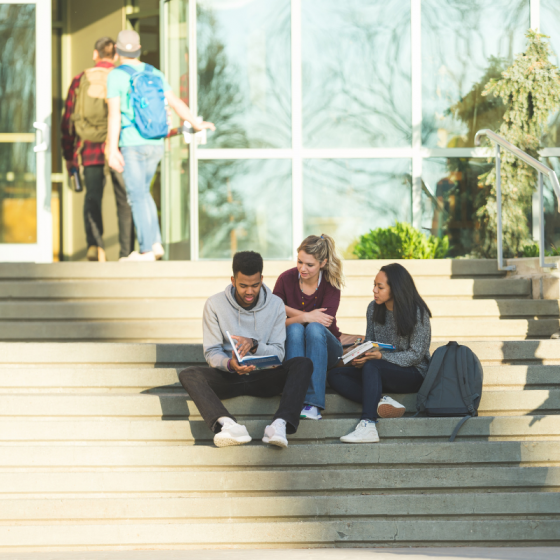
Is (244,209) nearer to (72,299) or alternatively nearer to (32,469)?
(72,299)

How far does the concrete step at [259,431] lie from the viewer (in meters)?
4.29

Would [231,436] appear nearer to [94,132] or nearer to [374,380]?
[374,380]

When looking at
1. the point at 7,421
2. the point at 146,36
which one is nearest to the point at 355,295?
the point at 7,421

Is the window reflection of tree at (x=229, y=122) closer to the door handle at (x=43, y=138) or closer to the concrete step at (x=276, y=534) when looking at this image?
the door handle at (x=43, y=138)

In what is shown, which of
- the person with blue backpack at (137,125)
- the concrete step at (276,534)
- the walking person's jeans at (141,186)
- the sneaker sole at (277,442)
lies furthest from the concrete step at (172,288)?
the concrete step at (276,534)

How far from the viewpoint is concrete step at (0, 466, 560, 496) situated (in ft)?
Result: 13.4

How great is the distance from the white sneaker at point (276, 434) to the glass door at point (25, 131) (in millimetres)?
4149

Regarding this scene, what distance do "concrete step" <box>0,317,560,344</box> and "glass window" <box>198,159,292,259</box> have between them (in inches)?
107

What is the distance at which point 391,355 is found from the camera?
453 centimetres

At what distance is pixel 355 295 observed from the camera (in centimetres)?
615

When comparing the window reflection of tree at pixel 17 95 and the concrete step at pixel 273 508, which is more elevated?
the window reflection of tree at pixel 17 95

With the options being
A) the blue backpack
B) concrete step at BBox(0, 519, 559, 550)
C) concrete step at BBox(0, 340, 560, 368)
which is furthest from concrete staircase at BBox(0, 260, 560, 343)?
concrete step at BBox(0, 519, 559, 550)

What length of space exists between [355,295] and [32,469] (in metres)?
2.94

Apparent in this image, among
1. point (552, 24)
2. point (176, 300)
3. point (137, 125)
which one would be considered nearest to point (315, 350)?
point (176, 300)
